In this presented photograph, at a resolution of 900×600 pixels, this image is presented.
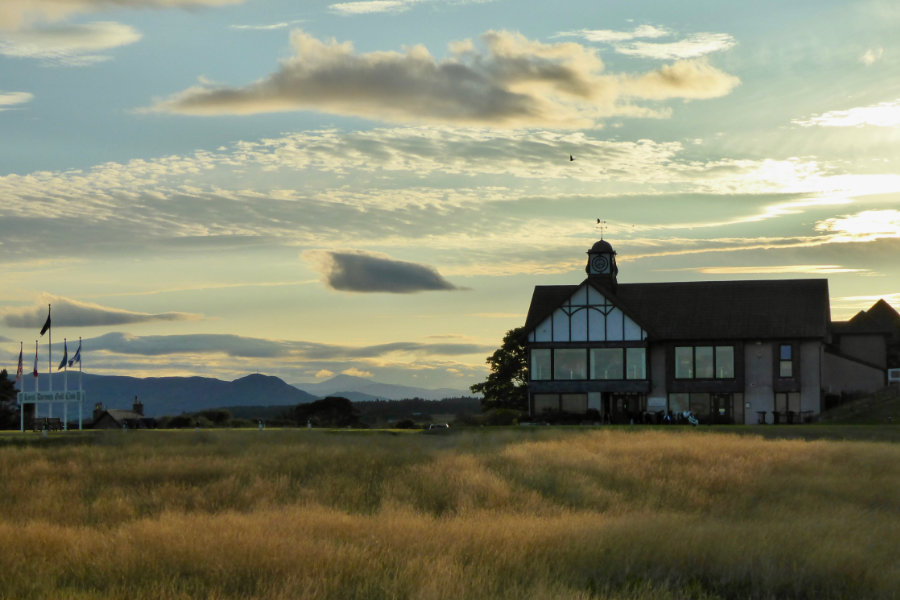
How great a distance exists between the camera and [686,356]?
6525cm

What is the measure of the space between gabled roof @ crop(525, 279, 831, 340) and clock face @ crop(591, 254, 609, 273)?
1.56 metres

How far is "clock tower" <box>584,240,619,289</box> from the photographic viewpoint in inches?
2724

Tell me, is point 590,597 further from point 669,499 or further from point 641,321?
point 641,321

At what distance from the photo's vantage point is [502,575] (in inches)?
532

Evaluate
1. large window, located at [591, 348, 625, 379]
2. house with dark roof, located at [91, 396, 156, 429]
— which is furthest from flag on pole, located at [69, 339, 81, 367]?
large window, located at [591, 348, 625, 379]

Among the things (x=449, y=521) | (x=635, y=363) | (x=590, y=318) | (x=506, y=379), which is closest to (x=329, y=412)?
(x=506, y=379)

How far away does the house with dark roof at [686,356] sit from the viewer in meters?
63.7

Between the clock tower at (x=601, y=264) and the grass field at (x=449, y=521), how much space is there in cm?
3705

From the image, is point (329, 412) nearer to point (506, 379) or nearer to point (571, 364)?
point (506, 379)

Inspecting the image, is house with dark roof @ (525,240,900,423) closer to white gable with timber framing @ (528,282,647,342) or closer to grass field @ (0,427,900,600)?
white gable with timber framing @ (528,282,647,342)

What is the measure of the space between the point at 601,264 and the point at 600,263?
3.6 inches

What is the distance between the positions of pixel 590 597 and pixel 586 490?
9.84 meters

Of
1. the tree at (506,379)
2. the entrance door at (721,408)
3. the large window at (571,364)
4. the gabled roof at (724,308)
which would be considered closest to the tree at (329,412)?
the tree at (506,379)

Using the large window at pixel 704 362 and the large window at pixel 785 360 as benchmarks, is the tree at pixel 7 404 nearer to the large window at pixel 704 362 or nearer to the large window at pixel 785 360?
the large window at pixel 704 362
